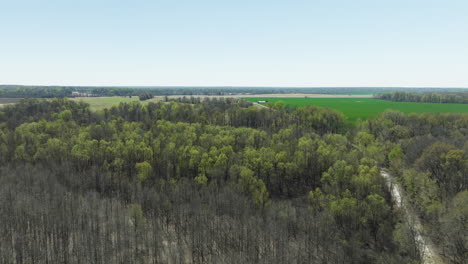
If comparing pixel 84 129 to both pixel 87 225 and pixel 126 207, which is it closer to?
pixel 126 207

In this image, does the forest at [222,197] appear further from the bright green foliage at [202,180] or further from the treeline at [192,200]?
the bright green foliage at [202,180]

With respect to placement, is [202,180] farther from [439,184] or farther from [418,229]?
[439,184]

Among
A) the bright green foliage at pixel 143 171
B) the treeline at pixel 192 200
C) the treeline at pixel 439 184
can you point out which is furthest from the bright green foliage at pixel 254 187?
the treeline at pixel 439 184

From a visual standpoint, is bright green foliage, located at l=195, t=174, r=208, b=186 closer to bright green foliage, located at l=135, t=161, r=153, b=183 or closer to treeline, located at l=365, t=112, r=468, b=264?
bright green foliage, located at l=135, t=161, r=153, b=183

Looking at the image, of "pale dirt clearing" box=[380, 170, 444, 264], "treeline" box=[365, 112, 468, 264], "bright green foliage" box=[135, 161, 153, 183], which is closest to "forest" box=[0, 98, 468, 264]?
"treeline" box=[365, 112, 468, 264]

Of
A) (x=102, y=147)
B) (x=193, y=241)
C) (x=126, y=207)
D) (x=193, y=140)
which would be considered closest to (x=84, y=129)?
(x=102, y=147)

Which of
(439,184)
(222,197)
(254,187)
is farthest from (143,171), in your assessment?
(439,184)
